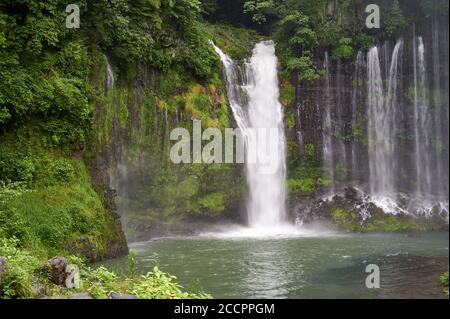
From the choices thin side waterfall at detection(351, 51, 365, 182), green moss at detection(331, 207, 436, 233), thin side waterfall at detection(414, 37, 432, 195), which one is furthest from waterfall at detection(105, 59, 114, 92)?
thin side waterfall at detection(414, 37, 432, 195)

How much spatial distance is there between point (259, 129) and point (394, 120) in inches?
248

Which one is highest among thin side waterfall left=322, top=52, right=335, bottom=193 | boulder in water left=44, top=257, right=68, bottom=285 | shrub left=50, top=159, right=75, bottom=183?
thin side waterfall left=322, top=52, right=335, bottom=193

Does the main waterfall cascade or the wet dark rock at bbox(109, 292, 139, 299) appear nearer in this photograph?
the wet dark rock at bbox(109, 292, 139, 299)

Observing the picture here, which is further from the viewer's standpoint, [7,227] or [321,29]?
[321,29]

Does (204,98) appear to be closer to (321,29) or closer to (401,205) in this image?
(321,29)

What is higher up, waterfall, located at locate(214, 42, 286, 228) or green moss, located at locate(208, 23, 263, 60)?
green moss, located at locate(208, 23, 263, 60)

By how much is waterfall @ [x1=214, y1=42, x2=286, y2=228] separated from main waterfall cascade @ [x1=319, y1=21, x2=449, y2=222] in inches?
90.3

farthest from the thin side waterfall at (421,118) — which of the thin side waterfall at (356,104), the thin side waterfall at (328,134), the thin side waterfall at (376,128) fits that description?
the thin side waterfall at (328,134)

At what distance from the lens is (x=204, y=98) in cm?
1952

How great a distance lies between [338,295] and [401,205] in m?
13.1

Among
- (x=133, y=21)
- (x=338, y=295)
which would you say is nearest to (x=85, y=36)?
(x=133, y=21)

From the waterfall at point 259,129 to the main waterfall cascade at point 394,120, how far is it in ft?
7.53

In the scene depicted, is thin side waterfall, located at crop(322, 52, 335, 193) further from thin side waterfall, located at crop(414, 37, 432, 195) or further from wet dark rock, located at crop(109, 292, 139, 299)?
wet dark rock, located at crop(109, 292, 139, 299)

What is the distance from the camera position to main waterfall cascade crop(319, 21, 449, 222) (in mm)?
21859
